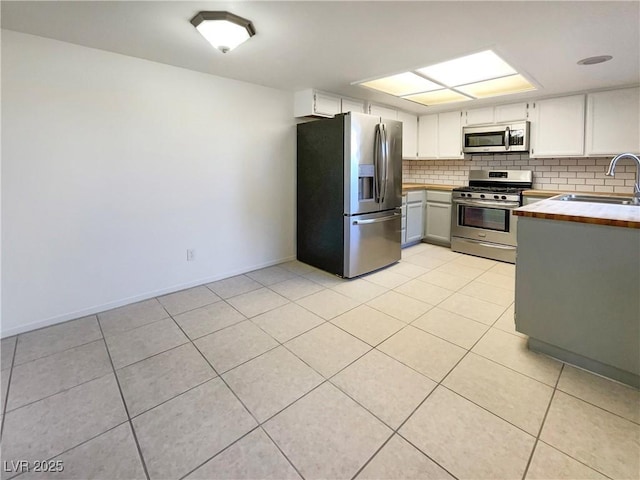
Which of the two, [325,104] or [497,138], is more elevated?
[325,104]

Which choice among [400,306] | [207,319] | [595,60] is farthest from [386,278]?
[595,60]

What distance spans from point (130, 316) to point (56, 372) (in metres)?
0.77

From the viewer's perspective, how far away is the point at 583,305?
6.28ft

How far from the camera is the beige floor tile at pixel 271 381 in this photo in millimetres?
1699

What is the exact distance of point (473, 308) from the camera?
9.28 ft

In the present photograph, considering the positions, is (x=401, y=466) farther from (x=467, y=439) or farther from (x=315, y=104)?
(x=315, y=104)

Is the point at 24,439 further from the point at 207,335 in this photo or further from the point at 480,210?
the point at 480,210

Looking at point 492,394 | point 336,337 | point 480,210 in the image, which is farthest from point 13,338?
point 480,210

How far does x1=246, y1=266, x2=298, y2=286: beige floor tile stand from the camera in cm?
358

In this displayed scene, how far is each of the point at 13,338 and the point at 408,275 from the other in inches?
143

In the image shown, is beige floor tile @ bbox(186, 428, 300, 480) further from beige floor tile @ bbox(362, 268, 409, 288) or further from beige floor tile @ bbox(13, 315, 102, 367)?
beige floor tile @ bbox(362, 268, 409, 288)

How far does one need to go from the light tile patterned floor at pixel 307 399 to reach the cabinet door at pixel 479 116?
2926mm

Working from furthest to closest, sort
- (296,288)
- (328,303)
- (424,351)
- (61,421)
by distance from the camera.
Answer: (296,288) < (328,303) < (424,351) < (61,421)

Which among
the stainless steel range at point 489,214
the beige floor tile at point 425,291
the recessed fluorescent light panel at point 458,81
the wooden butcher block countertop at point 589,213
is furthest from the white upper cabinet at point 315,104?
the wooden butcher block countertop at point 589,213
